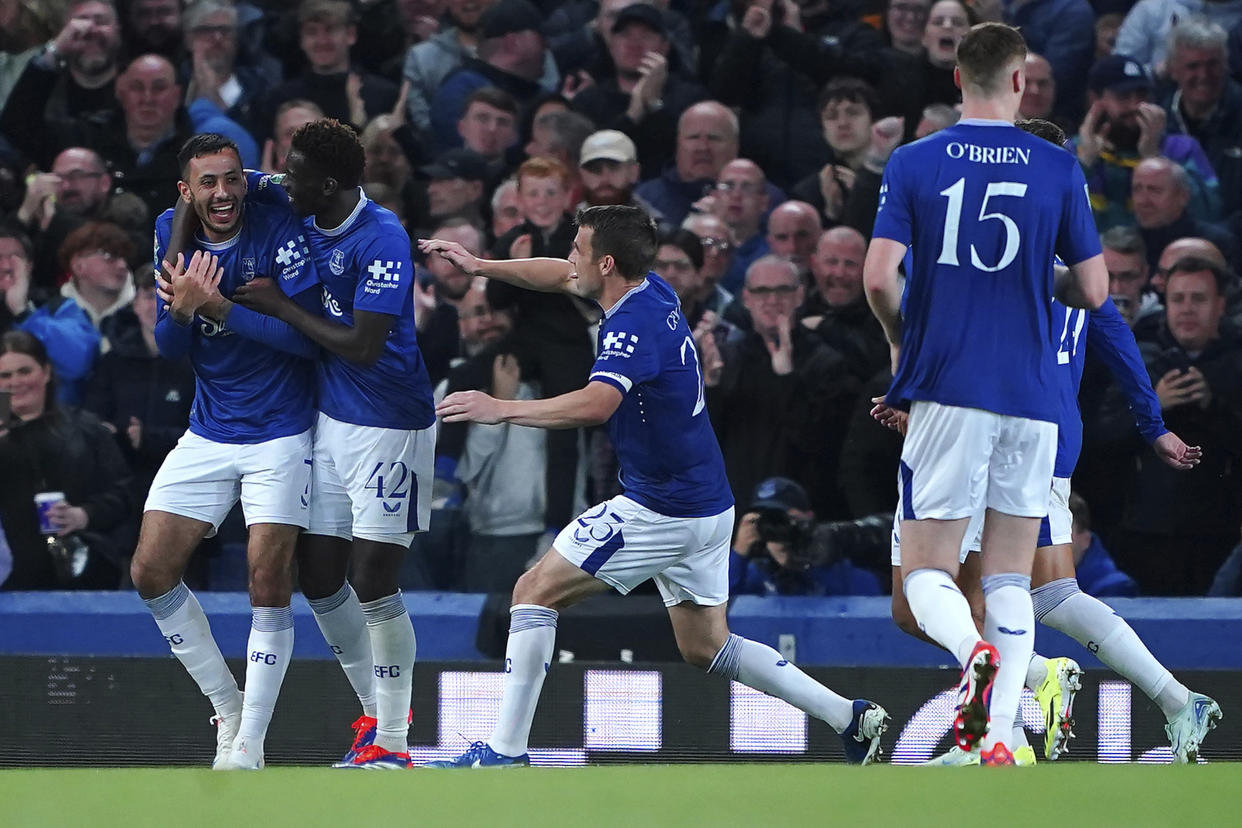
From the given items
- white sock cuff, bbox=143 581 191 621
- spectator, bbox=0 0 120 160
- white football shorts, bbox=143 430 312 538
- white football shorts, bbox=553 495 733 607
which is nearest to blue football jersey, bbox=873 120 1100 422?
white football shorts, bbox=553 495 733 607

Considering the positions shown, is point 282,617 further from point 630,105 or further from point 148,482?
point 630,105

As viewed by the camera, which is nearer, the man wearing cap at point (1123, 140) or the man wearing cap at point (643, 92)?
the man wearing cap at point (1123, 140)

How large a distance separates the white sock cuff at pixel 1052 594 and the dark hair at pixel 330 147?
106 inches

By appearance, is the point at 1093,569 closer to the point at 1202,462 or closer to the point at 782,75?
the point at 1202,462

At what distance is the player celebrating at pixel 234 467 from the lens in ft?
19.1

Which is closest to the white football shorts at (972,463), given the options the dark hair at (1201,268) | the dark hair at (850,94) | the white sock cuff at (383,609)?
the white sock cuff at (383,609)

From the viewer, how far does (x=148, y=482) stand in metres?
8.07

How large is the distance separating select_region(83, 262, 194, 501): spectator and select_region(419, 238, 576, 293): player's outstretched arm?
2.66 m

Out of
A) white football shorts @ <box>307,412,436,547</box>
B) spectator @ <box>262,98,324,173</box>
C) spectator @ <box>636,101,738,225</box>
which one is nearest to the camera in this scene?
white football shorts @ <box>307,412,436,547</box>

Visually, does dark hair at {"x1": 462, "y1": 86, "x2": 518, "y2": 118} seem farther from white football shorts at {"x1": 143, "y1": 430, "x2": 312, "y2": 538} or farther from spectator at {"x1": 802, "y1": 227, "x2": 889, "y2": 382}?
white football shorts at {"x1": 143, "y1": 430, "x2": 312, "y2": 538}

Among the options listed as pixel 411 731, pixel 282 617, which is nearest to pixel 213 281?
pixel 282 617

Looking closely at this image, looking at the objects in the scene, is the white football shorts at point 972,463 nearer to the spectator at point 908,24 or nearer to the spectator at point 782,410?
the spectator at point 782,410

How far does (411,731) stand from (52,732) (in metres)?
1.40

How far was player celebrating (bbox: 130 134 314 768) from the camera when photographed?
5.82m
